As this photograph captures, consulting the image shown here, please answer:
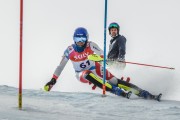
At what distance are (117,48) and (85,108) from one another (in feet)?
6.09

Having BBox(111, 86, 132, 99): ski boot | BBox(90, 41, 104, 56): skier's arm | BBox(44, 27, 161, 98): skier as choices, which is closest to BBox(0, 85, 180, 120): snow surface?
BBox(111, 86, 132, 99): ski boot

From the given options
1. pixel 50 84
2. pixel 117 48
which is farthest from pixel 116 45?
pixel 50 84

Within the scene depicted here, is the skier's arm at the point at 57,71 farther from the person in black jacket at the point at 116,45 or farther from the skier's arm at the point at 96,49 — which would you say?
the person in black jacket at the point at 116,45

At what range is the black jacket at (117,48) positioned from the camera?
7.15 metres

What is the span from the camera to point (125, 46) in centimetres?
720

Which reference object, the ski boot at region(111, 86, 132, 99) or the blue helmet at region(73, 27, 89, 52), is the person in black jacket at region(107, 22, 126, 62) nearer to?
the blue helmet at region(73, 27, 89, 52)

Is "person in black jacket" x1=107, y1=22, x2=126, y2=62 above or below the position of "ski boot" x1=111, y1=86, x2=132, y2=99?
above

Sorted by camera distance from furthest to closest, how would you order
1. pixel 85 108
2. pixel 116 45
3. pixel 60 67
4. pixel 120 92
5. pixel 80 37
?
pixel 60 67 → pixel 116 45 → pixel 80 37 → pixel 120 92 → pixel 85 108

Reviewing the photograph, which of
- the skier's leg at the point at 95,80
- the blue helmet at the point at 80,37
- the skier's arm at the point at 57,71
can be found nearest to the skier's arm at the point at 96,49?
the blue helmet at the point at 80,37

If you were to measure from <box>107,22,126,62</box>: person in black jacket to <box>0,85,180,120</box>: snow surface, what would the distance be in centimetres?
63

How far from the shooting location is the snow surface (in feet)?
15.3

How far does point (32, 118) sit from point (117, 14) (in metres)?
3.51

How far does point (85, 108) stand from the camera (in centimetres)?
555

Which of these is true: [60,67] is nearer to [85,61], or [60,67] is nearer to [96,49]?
[85,61]
